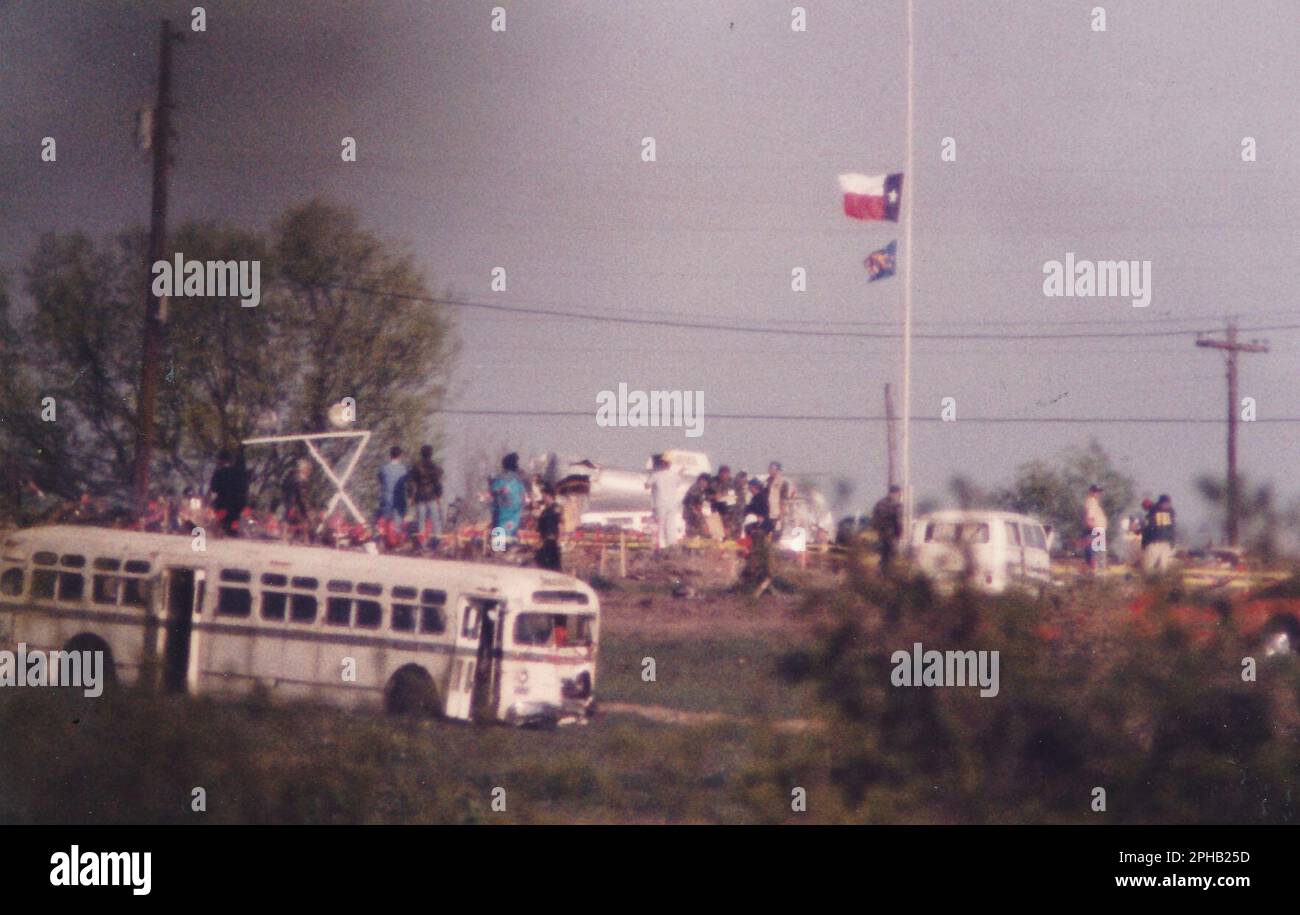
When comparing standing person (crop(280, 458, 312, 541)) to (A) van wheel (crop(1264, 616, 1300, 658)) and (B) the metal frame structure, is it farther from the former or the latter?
(A) van wheel (crop(1264, 616, 1300, 658))

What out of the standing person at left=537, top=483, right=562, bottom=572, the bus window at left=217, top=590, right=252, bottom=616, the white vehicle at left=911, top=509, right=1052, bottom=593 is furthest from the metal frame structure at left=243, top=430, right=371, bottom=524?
the white vehicle at left=911, top=509, right=1052, bottom=593

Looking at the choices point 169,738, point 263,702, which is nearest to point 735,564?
point 263,702

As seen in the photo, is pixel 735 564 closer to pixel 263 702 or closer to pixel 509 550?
pixel 509 550

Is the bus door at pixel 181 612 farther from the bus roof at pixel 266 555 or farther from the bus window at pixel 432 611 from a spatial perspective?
the bus window at pixel 432 611

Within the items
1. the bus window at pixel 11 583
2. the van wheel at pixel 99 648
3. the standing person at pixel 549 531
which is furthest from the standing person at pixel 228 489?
the standing person at pixel 549 531

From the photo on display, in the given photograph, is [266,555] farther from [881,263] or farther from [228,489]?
[881,263]
